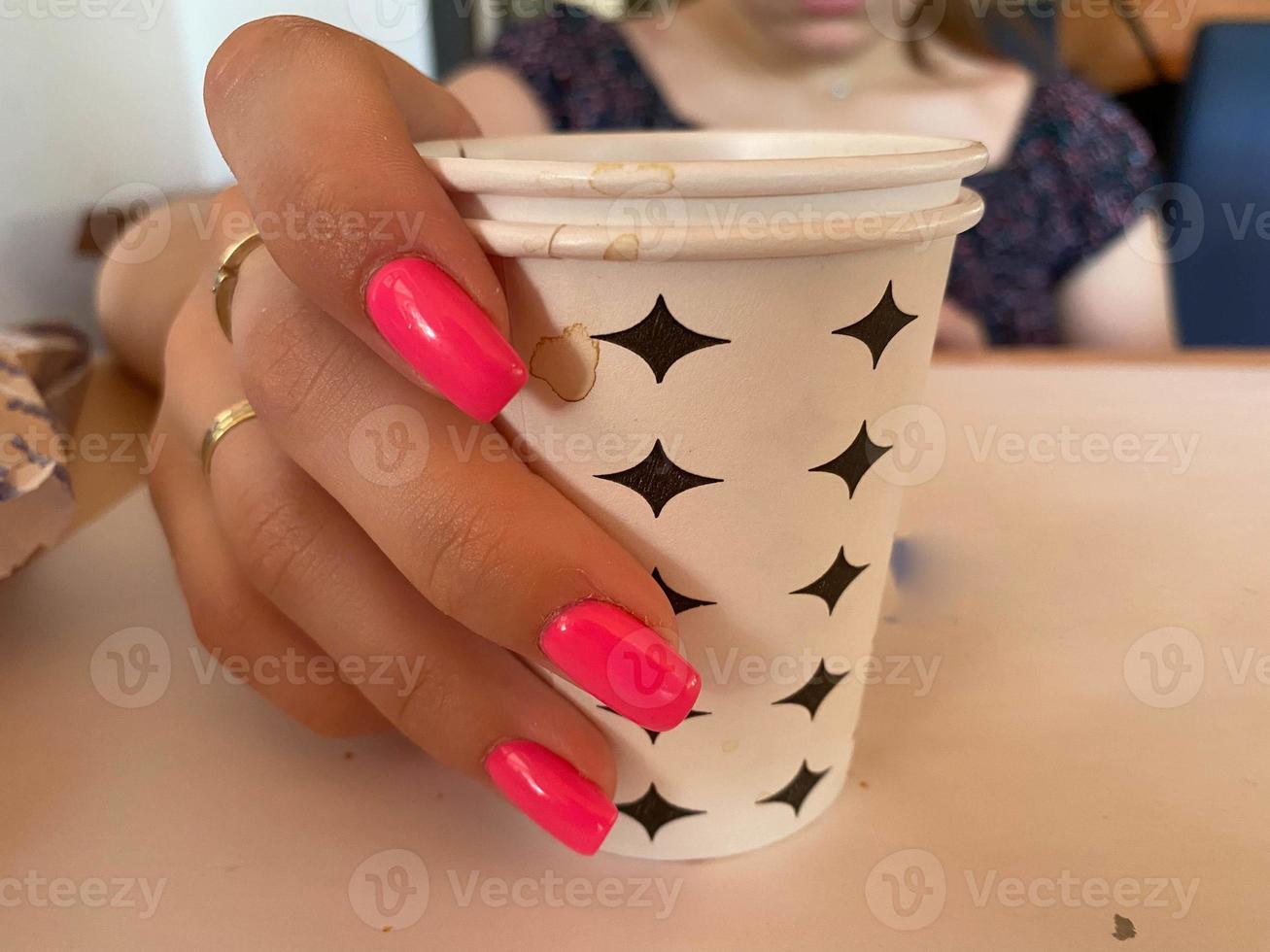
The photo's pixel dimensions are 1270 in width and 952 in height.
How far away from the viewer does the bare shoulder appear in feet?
3.12

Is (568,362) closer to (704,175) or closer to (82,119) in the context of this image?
(704,175)

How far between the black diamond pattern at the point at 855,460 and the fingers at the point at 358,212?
4.0 inches

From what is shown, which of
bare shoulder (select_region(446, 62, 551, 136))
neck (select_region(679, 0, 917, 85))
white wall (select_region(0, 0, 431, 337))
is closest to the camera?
white wall (select_region(0, 0, 431, 337))

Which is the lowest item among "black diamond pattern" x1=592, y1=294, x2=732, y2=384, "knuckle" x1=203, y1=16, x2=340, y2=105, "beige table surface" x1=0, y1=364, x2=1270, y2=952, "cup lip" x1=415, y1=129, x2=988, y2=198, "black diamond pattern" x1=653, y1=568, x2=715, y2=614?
"beige table surface" x1=0, y1=364, x2=1270, y2=952

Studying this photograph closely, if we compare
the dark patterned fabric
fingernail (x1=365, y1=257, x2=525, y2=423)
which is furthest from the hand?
→ the dark patterned fabric

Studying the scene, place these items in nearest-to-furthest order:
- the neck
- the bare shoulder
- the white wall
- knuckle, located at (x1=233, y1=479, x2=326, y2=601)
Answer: knuckle, located at (x1=233, y1=479, x2=326, y2=601), the white wall, the bare shoulder, the neck

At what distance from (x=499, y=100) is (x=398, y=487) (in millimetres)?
840

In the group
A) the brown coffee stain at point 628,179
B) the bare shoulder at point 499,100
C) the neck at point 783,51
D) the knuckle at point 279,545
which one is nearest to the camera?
the brown coffee stain at point 628,179

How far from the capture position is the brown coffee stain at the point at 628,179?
A: 0.76 feet

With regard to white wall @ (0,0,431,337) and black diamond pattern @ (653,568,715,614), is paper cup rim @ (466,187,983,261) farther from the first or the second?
white wall @ (0,0,431,337)

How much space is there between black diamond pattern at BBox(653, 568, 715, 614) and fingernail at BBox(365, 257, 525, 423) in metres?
0.08

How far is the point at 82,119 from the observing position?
0.78 m

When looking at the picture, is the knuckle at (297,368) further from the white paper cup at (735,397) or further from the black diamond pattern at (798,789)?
the black diamond pattern at (798,789)

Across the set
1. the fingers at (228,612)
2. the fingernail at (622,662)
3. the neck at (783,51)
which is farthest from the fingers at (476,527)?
the neck at (783,51)
